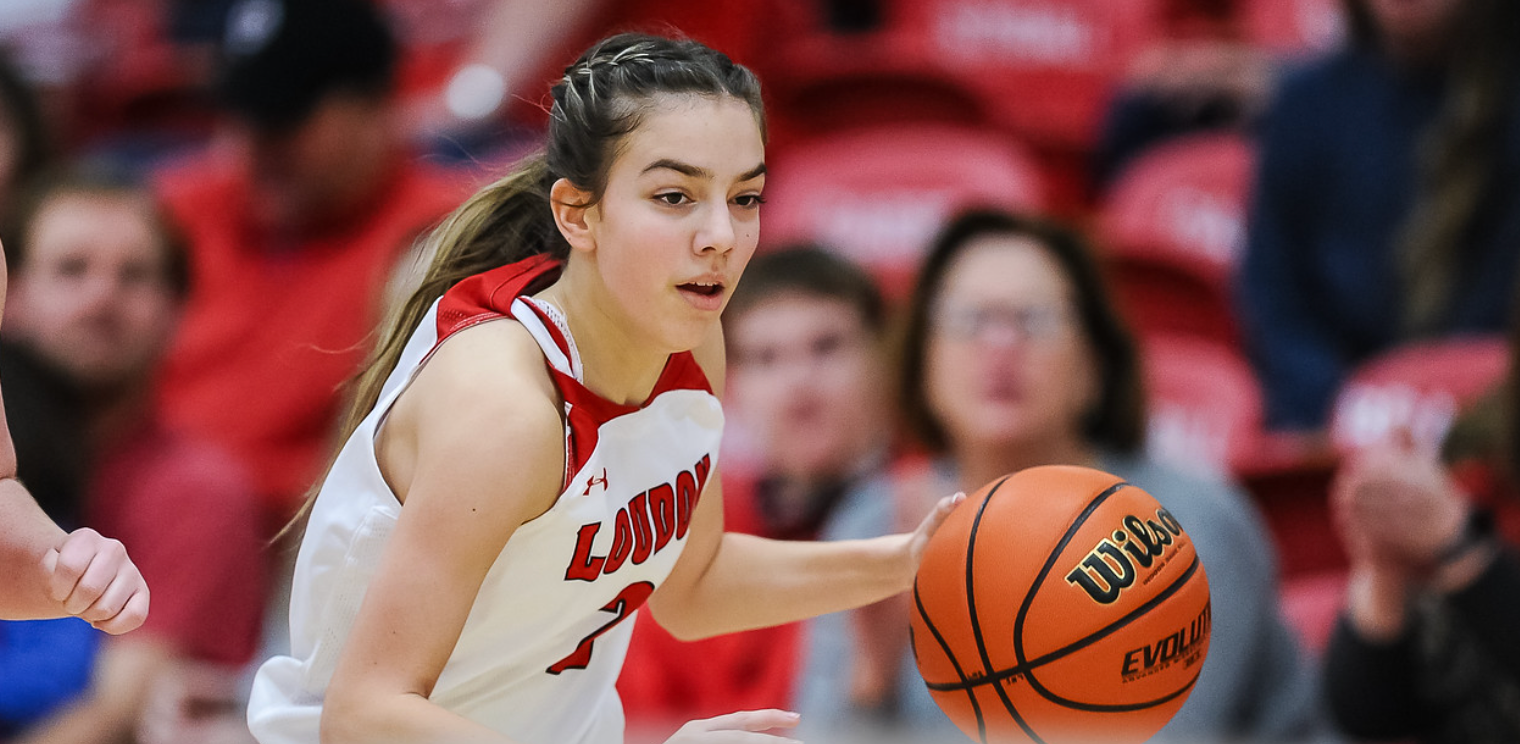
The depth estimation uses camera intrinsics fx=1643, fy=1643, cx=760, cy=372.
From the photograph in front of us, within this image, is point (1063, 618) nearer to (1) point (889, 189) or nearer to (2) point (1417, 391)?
(2) point (1417, 391)

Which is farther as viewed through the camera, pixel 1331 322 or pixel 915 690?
pixel 1331 322

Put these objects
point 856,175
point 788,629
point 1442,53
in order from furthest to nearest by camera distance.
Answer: point 856,175
point 1442,53
point 788,629

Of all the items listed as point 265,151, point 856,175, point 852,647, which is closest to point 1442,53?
point 856,175

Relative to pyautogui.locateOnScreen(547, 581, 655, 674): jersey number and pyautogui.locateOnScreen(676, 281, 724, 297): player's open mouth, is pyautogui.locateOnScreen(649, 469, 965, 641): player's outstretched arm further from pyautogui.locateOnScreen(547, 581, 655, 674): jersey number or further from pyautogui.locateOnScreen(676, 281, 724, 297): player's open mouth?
pyautogui.locateOnScreen(676, 281, 724, 297): player's open mouth

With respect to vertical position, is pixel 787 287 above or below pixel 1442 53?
below

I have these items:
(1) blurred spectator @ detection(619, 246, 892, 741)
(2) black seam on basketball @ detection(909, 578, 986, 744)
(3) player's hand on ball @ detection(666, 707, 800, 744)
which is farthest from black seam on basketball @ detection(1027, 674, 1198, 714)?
(1) blurred spectator @ detection(619, 246, 892, 741)

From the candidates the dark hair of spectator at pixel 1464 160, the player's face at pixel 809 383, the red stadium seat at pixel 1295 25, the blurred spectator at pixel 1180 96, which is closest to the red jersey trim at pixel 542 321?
the player's face at pixel 809 383

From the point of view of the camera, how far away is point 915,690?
3.50 meters

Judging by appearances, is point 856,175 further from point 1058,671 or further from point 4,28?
point 4,28

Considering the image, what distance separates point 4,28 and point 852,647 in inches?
251

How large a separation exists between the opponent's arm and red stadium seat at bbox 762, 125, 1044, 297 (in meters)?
2.90

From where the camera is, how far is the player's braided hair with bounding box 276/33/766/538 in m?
2.20

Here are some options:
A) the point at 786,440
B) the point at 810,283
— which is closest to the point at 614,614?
the point at 786,440

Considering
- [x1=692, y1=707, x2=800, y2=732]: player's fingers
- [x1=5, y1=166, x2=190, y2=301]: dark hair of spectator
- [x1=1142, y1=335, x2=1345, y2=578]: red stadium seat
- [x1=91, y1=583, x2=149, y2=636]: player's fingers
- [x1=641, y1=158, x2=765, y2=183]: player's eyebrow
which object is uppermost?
[x1=641, y1=158, x2=765, y2=183]: player's eyebrow
